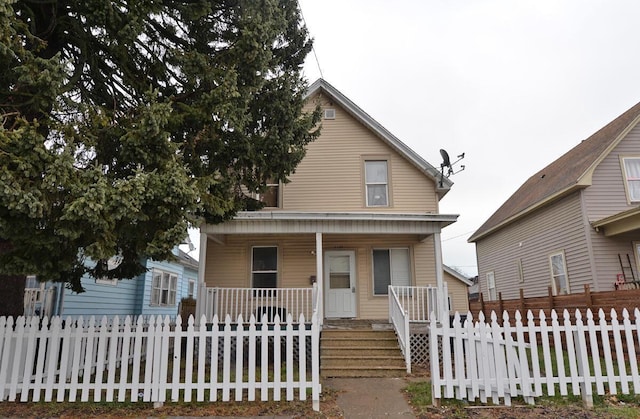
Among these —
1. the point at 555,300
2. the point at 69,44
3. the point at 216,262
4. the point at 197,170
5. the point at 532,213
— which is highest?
the point at 69,44

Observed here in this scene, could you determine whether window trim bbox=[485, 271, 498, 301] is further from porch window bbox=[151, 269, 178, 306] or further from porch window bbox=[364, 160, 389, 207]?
porch window bbox=[151, 269, 178, 306]

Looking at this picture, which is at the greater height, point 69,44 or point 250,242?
point 69,44

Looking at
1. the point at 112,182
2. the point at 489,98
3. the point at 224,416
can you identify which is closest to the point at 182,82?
the point at 112,182

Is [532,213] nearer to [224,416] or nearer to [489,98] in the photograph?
[489,98]

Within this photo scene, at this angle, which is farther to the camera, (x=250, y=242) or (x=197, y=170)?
(x=250, y=242)

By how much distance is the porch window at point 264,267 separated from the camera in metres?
11.8

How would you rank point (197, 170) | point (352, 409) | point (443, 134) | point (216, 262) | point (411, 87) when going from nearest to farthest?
point (352, 409) → point (197, 170) → point (216, 262) → point (411, 87) → point (443, 134)

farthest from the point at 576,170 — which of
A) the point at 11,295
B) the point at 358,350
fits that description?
the point at 11,295

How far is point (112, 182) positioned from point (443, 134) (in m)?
21.3

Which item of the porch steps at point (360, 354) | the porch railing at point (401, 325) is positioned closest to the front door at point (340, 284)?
the porch railing at point (401, 325)

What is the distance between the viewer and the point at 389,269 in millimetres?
11852

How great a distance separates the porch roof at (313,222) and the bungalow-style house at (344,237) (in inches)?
31.9

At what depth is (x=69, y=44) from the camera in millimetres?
6703

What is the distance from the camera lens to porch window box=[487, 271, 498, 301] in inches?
754
